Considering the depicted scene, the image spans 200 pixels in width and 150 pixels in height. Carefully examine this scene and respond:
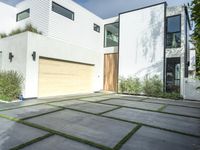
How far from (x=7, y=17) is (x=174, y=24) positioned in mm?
12717

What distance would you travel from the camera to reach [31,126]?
12.4 ft

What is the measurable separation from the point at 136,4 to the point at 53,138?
13162 mm

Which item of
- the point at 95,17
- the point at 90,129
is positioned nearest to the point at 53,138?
the point at 90,129

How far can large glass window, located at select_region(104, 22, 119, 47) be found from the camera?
46.4ft

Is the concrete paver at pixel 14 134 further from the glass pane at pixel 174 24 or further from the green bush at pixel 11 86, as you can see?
the glass pane at pixel 174 24

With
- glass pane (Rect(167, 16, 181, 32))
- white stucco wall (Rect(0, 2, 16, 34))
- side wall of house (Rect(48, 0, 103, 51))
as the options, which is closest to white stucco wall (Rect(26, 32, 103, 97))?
side wall of house (Rect(48, 0, 103, 51))

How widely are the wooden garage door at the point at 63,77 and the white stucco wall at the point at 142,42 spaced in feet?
10.0

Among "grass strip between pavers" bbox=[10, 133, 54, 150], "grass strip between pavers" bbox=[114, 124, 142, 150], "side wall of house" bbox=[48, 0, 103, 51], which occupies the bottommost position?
"grass strip between pavers" bbox=[114, 124, 142, 150]

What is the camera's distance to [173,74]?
10773 mm

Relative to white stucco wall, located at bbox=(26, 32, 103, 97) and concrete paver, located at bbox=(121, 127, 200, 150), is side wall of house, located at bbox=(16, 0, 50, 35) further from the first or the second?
concrete paver, located at bbox=(121, 127, 200, 150)

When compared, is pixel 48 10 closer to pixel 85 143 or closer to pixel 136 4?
pixel 136 4

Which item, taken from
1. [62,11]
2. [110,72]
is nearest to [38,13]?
[62,11]

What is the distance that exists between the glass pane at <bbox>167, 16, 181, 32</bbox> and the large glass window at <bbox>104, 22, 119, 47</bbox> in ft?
15.2

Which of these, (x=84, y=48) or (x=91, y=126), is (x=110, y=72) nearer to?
(x=84, y=48)
